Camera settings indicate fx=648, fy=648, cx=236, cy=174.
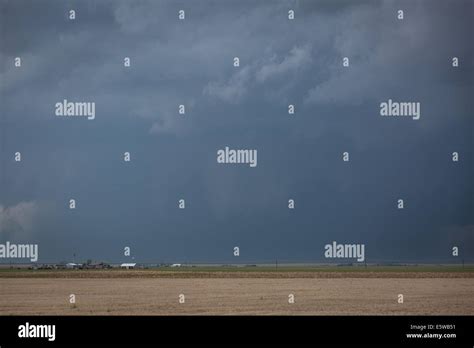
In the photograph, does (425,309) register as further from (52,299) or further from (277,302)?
(52,299)

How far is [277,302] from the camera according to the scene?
1638 inches

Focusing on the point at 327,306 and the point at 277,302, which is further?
the point at 277,302
